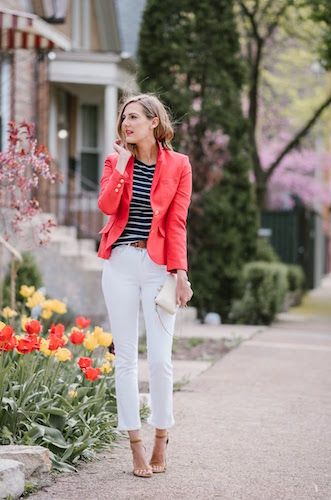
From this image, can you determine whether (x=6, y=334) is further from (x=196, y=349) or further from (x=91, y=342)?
(x=196, y=349)

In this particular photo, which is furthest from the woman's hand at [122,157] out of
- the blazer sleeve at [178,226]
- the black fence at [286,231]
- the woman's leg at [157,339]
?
the black fence at [286,231]

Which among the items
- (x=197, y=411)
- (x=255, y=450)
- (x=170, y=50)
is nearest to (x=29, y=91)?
(x=170, y=50)

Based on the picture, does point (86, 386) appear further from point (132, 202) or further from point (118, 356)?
point (132, 202)

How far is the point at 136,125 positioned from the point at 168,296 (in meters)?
0.89

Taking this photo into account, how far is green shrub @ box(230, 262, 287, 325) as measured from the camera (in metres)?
14.6

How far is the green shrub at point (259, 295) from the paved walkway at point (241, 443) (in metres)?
4.08

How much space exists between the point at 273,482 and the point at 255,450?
0.76 meters

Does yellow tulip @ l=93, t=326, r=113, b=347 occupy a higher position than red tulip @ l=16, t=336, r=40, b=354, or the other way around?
red tulip @ l=16, t=336, r=40, b=354

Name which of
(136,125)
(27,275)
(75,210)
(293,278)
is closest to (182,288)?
(136,125)

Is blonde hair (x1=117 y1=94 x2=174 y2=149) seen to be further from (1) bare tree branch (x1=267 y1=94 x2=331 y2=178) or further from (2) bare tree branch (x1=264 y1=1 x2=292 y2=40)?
(1) bare tree branch (x1=267 y1=94 x2=331 y2=178)

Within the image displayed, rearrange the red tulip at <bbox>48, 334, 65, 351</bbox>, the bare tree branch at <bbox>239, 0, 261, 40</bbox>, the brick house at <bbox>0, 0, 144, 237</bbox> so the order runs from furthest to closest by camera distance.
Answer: the bare tree branch at <bbox>239, 0, 261, 40</bbox> → the brick house at <bbox>0, 0, 144, 237</bbox> → the red tulip at <bbox>48, 334, 65, 351</bbox>

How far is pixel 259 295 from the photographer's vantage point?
1456 cm

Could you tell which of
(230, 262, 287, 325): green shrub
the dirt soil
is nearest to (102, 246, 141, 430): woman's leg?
the dirt soil

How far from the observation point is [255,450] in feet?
19.7
